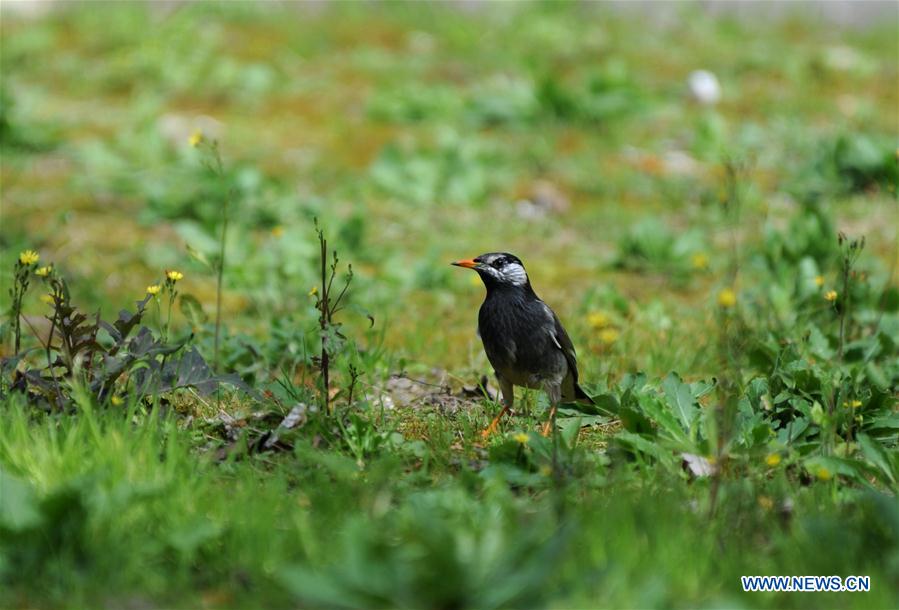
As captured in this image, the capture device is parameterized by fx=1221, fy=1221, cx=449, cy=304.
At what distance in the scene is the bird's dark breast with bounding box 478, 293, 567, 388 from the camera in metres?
5.00

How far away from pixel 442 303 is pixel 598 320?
123 cm

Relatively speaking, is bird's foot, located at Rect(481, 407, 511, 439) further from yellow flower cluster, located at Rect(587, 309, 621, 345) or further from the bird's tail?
yellow flower cluster, located at Rect(587, 309, 621, 345)

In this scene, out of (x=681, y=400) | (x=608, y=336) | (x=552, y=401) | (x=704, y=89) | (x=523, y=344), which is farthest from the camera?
(x=704, y=89)

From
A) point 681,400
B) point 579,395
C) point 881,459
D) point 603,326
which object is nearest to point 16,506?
point 681,400

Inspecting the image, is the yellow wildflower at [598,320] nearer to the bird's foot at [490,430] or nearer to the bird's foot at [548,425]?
the bird's foot at [548,425]

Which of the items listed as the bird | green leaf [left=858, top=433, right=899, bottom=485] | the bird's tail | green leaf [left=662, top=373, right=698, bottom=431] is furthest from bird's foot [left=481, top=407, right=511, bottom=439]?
green leaf [left=858, top=433, right=899, bottom=485]

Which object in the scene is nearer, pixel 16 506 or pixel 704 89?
pixel 16 506

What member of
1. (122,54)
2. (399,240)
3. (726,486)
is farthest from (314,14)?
(726,486)

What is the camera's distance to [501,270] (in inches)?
209

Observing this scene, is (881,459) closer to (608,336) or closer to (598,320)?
(608,336)

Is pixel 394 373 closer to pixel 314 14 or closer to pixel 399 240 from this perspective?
pixel 399 240

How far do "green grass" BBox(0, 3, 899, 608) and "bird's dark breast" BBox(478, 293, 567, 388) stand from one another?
0.21 meters

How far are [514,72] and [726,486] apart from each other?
813cm

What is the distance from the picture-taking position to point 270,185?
27.8 ft
